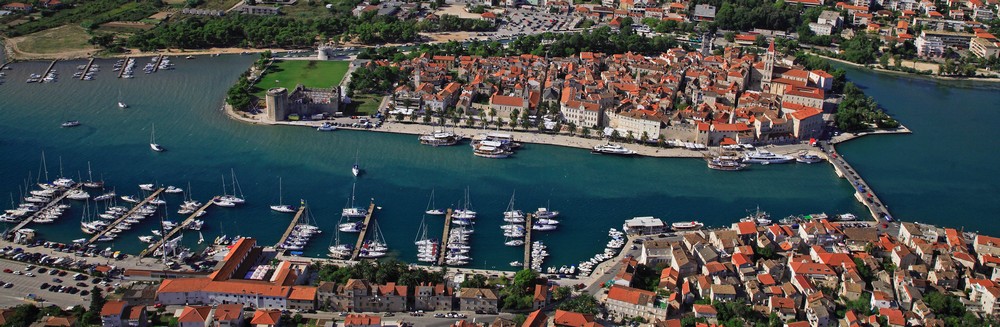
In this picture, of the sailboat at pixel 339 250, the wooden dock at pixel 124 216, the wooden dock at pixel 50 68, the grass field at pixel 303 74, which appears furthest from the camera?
the wooden dock at pixel 50 68

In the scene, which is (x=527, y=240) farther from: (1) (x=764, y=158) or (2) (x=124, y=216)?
(2) (x=124, y=216)

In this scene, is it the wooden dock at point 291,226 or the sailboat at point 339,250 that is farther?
the wooden dock at point 291,226

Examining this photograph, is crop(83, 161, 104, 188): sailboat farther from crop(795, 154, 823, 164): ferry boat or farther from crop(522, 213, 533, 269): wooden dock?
crop(795, 154, 823, 164): ferry boat

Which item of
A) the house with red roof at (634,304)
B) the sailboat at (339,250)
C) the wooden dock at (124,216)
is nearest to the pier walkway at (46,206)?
the wooden dock at (124,216)

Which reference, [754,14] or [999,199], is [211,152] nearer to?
[999,199]

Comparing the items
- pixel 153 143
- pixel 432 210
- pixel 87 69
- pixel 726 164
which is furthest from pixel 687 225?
pixel 87 69

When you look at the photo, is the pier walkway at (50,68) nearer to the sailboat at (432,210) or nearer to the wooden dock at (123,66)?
the wooden dock at (123,66)

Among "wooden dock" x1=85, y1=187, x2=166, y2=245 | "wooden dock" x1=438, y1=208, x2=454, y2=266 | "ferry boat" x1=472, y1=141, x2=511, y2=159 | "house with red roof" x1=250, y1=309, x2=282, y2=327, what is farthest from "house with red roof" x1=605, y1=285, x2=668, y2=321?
"wooden dock" x1=85, y1=187, x2=166, y2=245

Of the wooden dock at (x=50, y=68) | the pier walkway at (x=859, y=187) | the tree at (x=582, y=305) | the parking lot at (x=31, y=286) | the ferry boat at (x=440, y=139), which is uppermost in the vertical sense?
the wooden dock at (x=50, y=68)
